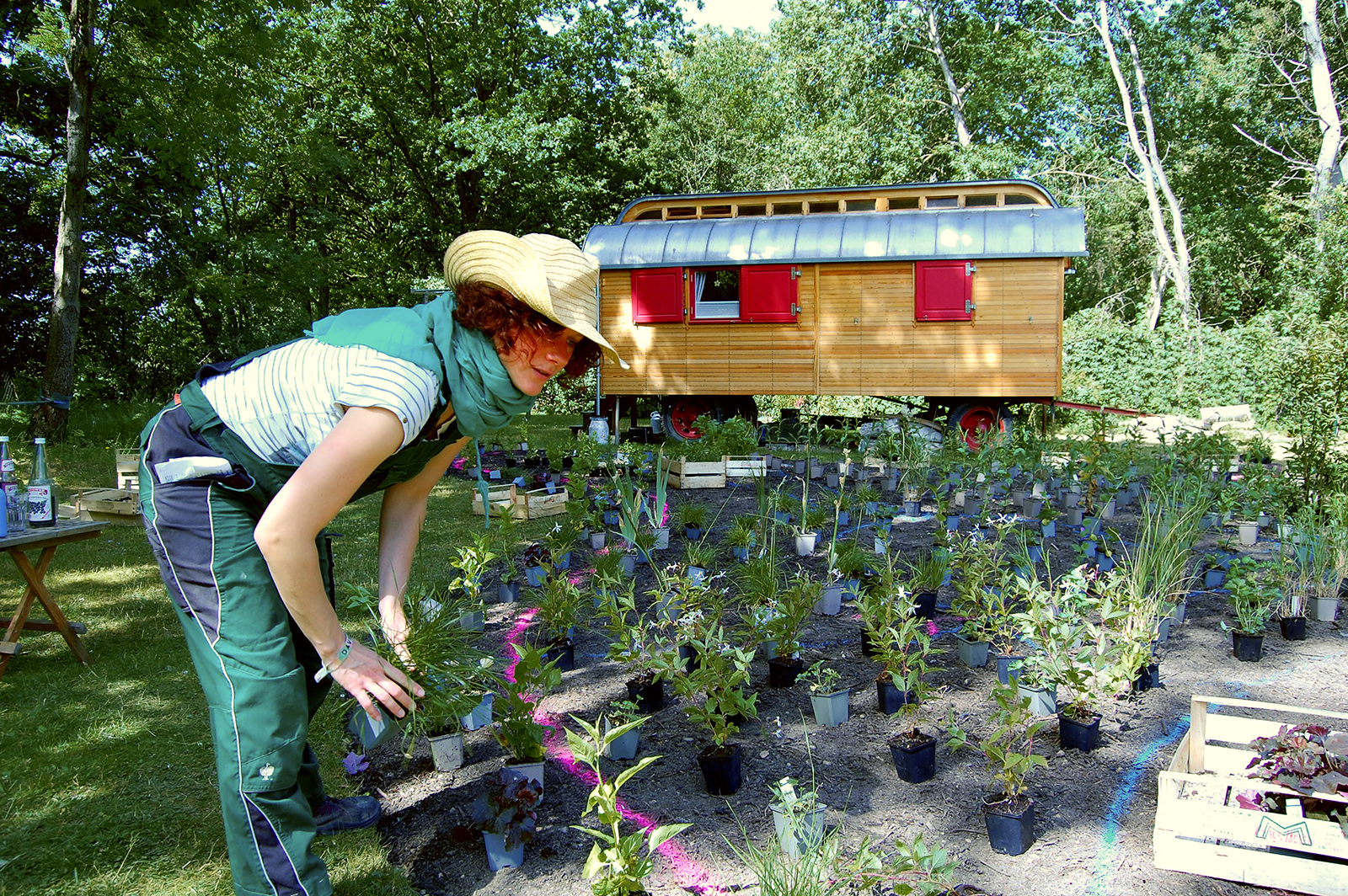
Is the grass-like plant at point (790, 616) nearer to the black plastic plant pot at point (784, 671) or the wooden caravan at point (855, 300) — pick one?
the black plastic plant pot at point (784, 671)

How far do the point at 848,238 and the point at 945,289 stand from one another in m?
1.36

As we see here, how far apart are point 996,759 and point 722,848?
2.57 ft

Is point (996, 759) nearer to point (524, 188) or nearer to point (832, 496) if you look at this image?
point (832, 496)

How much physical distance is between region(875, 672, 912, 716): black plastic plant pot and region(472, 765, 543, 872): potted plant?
136cm

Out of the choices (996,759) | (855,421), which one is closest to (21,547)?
(996,759)

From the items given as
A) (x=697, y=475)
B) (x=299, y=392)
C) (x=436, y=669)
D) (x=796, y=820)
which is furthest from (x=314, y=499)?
(x=697, y=475)

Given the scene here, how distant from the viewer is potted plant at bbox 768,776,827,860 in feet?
6.45

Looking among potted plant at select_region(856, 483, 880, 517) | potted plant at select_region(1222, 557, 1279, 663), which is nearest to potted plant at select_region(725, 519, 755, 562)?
potted plant at select_region(856, 483, 880, 517)

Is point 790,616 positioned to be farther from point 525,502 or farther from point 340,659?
point 525,502

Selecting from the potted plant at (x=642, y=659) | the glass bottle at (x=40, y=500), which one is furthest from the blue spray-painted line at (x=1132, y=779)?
the glass bottle at (x=40, y=500)

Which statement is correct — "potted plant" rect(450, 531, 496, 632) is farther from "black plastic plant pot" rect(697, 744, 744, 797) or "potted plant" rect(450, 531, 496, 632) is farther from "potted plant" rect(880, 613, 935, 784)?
"potted plant" rect(880, 613, 935, 784)

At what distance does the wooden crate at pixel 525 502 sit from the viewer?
630 cm

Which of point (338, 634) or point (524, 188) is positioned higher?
point (524, 188)

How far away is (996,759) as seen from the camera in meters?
2.31
